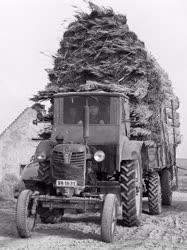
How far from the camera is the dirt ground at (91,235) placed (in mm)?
7844

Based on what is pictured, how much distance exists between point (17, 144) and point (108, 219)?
2100cm

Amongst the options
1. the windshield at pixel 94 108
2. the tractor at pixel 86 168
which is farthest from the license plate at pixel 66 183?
the windshield at pixel 94 108

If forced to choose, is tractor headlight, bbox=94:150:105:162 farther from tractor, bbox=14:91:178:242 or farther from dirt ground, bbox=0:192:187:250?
dirt ground, bbox=0:192:187:250

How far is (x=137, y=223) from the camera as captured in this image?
32.1 ft

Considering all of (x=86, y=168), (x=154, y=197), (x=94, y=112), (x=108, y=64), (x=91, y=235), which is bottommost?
(x=91, y=235)

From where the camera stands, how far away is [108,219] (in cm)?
830

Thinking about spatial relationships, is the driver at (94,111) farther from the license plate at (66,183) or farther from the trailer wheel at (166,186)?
the trailer wheel at (166,186)

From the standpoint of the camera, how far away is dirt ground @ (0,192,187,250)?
7844mm

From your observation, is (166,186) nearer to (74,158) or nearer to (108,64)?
(108,64)

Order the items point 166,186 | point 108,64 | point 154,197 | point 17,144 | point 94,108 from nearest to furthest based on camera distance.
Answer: point 94,108 < point 108,64 < point 154,197 < point 166,186 < point 17,144

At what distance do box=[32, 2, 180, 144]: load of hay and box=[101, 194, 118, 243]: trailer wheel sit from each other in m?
3.38

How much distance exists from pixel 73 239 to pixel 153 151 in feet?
13.6

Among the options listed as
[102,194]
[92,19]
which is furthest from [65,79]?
[102,194]

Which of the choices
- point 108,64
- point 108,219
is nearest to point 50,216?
point 108,219
